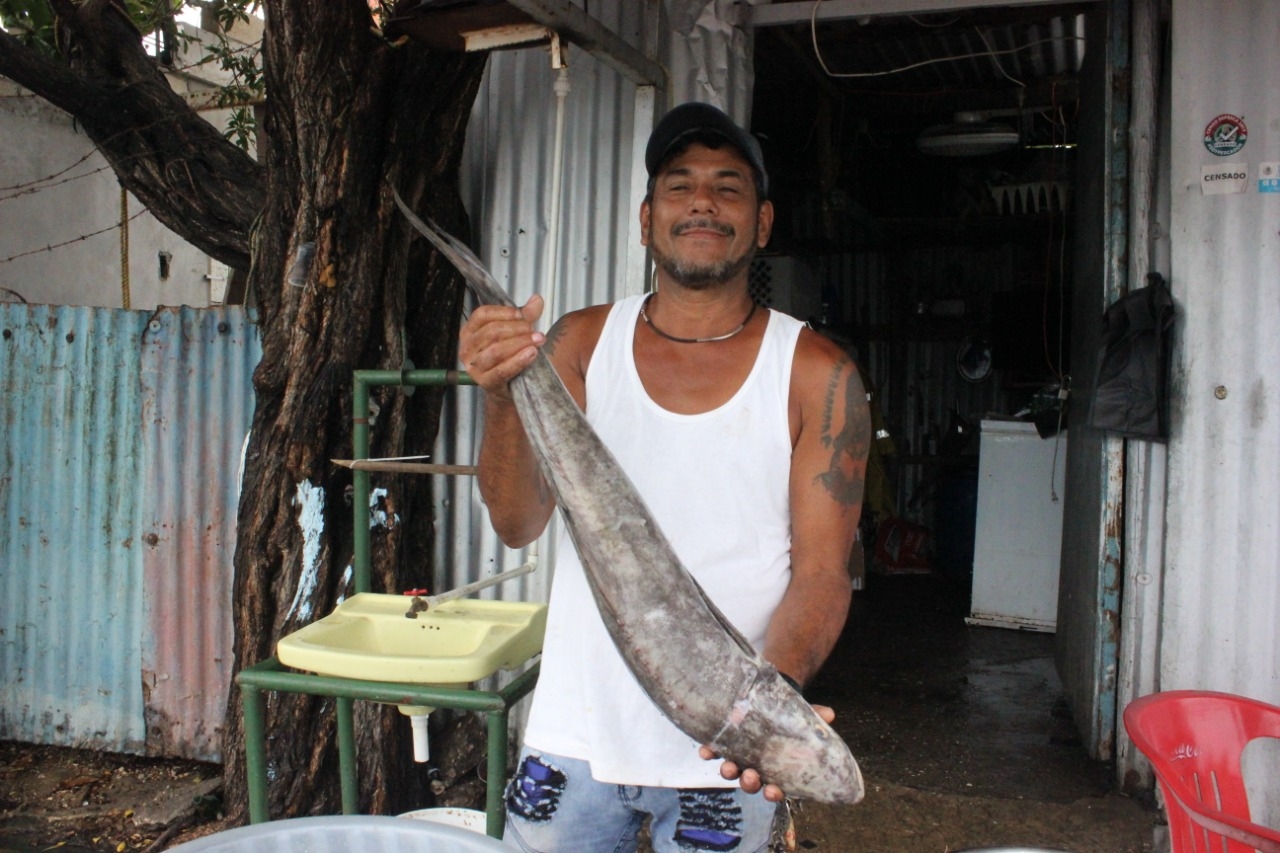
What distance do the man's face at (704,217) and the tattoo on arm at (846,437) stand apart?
0.31 meters

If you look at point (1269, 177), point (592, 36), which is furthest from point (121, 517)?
point (1269, 177)

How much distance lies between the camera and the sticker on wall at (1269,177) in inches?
125

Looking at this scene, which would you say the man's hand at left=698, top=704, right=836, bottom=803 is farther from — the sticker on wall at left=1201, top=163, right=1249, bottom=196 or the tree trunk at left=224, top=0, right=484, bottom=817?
the sticker on wall at left=1201, top=163, right=1249, bottom=196

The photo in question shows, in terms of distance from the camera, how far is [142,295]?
8398mm

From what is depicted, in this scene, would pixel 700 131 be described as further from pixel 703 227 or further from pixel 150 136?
pixel 150 136

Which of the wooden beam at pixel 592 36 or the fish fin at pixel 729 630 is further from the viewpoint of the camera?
the wooden beam at pixel 592 36

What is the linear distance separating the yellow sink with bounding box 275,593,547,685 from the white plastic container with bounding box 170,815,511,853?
79cm

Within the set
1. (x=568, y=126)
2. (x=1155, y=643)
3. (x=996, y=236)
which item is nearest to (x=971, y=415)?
(x=996, y=236)

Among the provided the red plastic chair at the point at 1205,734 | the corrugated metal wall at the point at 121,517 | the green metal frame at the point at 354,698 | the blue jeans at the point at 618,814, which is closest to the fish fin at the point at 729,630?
the blue jeans at the point at 618,814

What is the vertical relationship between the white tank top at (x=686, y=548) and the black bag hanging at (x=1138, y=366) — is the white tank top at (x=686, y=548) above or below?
below

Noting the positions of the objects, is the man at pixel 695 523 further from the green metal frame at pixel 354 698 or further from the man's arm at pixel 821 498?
the green metal frame at pixel 354 698

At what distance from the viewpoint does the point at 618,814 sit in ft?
6.14

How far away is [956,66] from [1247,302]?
2.74 meters

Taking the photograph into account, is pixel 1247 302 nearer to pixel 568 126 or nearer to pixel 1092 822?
pixel 1092 822
